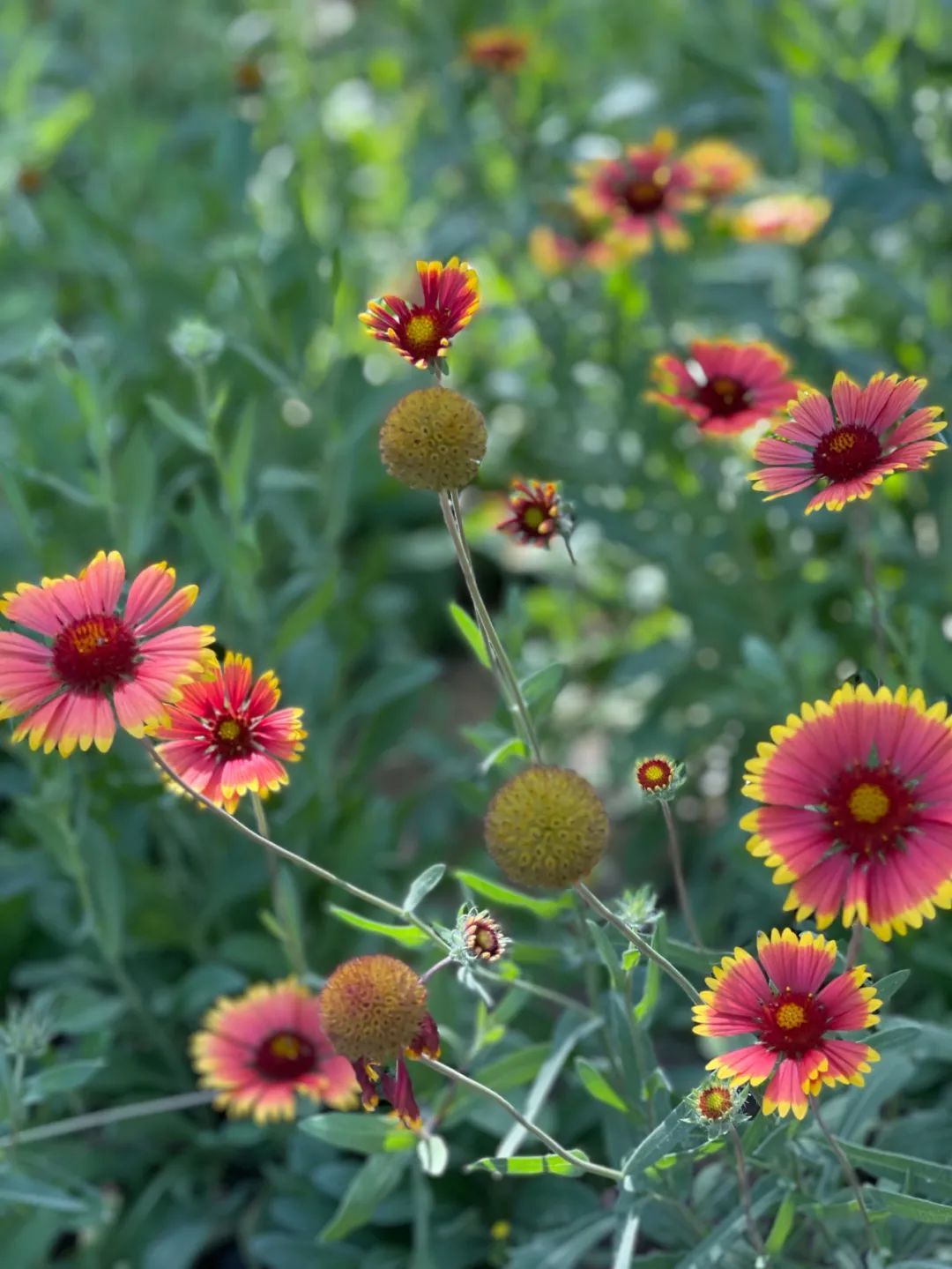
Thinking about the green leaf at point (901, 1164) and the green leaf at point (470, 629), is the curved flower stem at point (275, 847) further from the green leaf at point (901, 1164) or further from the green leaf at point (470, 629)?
the green leaf at point (901, 1164)

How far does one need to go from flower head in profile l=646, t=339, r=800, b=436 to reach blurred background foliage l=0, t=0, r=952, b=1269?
0.17 meters

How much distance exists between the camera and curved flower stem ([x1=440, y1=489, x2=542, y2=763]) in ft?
3.44

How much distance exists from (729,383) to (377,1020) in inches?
28.1

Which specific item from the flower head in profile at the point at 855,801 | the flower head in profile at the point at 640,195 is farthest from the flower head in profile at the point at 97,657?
the flower head in profile at the point at 640,195

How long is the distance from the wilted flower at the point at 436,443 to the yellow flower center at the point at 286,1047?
25.7 inches

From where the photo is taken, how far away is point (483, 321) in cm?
264

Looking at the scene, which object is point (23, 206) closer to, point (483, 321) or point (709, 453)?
point (483, 321)

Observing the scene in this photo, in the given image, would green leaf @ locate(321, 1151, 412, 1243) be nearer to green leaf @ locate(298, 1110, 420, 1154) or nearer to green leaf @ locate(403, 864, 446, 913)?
green leaf @ locate(298, 1110, 420, 1154)

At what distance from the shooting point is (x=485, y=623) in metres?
1.09

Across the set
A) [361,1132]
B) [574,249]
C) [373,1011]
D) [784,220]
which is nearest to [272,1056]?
[361,1132]

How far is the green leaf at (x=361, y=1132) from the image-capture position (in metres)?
1.31

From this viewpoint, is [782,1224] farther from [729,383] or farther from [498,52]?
[498,52]

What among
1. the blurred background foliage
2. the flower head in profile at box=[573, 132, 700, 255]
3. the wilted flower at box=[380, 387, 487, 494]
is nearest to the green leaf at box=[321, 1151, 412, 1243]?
the blurred background foliage

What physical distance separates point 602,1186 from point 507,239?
5.02 feet
